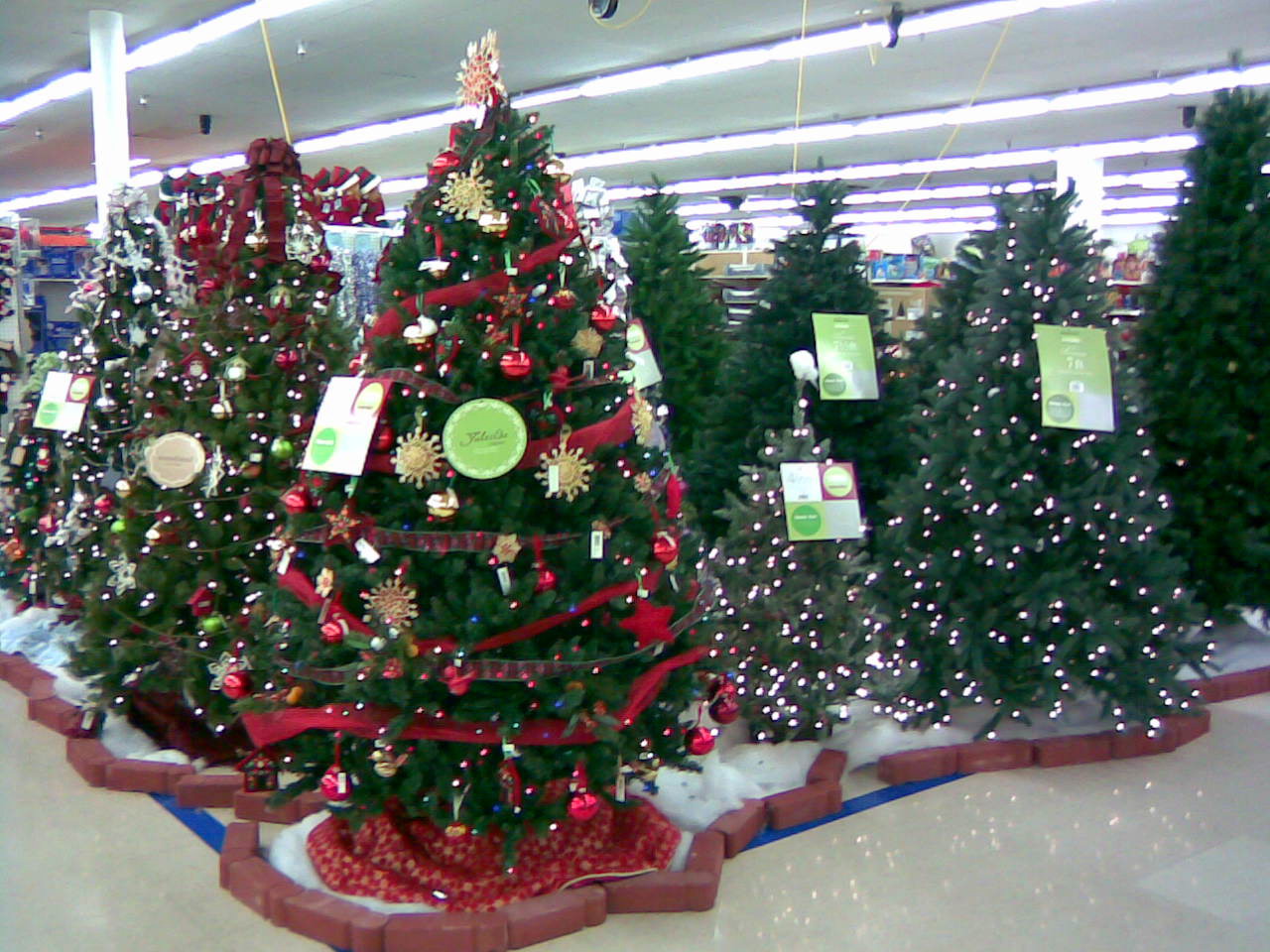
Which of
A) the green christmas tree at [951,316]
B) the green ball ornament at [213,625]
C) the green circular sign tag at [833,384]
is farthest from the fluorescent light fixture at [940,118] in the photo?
the green ball ornament at [213,625]

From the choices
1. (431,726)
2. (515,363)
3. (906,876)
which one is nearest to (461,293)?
(515,363)

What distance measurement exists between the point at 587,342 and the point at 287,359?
1.40m

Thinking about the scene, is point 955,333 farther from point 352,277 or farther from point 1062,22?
point 1062,22

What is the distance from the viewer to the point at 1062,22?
8.80 metres

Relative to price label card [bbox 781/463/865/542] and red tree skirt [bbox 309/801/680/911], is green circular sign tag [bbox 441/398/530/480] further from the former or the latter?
price label card [bbox 781/463/865/542]

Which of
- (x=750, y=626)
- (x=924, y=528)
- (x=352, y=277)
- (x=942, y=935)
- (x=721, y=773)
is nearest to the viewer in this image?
(x=942, y=935)

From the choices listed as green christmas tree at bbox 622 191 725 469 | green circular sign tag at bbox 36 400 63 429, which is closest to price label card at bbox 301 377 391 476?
green circular sign tag at bbox 36 400 63 429

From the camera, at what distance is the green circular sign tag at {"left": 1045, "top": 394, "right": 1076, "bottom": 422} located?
12.7ft

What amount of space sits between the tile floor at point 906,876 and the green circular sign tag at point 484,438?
1191 mm

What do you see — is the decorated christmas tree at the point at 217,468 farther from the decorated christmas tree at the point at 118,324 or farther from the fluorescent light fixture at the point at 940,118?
the fluorescent light fixture at the point at 940,118

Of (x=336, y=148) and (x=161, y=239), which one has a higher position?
(x=336, y=148)

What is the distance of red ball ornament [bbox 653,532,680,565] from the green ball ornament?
1.70 metres

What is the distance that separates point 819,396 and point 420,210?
2.28m

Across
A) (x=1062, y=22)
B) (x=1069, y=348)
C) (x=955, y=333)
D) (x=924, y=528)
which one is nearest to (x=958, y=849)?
(x=924, y=528)
